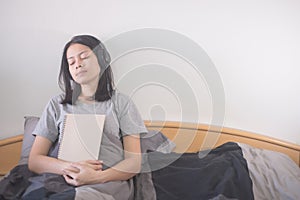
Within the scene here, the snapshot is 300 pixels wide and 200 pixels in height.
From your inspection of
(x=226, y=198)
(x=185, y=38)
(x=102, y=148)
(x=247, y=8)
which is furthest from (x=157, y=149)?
(x=247, y=8)

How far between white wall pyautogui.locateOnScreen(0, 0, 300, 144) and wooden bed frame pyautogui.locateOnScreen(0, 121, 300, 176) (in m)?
0.05

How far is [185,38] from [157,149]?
0.51m

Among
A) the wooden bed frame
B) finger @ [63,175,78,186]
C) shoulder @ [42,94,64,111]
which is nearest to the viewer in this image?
finger @ [63,175,78,186]

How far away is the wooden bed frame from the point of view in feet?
4.87

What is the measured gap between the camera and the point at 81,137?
1.22 m

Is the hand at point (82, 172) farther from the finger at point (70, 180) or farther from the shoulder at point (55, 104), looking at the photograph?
the shoulder at point (55, 104)

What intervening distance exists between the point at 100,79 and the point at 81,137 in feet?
0.78

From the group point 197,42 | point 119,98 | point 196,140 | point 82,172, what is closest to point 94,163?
point 82,172

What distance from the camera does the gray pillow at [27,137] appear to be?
1.30 m

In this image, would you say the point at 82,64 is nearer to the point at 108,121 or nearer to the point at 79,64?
the point at 79,64

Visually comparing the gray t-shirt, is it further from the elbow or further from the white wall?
the white wall

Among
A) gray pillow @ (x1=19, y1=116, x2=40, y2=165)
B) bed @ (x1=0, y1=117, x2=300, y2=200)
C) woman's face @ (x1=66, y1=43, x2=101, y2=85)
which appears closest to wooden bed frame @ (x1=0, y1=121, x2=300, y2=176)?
bed @ (x1=0, y1=117, x2=300, y2=200)

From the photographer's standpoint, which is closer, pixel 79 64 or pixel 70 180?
pixel 70 180

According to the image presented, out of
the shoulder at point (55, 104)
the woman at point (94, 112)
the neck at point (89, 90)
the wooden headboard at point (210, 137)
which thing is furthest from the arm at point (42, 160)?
the wooden headboard at point (210, 137)
